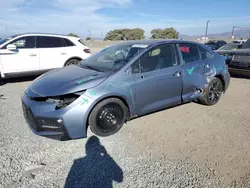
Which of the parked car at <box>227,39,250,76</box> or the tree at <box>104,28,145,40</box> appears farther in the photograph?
the tree at <box>104,28,145,40</box>

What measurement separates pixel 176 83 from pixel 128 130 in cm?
130

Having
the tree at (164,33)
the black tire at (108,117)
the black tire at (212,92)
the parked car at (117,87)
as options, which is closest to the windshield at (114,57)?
the parked car at (117,87)

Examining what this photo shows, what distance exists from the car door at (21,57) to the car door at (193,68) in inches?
196

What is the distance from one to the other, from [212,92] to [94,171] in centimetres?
341

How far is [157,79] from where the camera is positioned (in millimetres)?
3766

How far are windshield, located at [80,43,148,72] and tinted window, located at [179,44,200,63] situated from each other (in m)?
0.87

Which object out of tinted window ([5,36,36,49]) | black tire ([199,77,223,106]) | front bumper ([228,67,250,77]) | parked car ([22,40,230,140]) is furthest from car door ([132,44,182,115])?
tinted window ([5,36,36,49])

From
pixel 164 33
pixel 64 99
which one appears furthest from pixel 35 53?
pixel 164 33

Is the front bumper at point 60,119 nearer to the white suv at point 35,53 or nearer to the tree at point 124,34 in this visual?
the white suv at point 35,53

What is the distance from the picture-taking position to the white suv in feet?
21.7

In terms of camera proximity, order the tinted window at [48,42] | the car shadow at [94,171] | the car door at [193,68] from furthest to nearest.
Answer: the tinted window at [48,42] → the car door at [193,68] → the car shadow at [94,171]

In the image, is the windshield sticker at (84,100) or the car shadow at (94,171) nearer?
the car shadow at (94,171)

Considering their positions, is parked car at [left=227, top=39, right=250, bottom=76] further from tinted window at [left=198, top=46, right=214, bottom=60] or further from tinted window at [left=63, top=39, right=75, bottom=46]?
tinted window at [left=63, top=39, right=75, bottom=46]

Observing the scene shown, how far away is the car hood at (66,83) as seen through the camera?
3102 millimetres
